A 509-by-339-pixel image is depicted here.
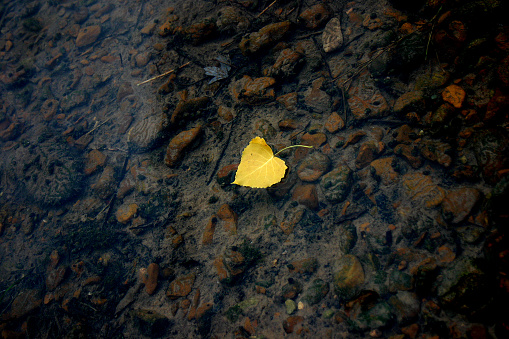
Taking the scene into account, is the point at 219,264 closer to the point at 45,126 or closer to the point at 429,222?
the point at 429,222

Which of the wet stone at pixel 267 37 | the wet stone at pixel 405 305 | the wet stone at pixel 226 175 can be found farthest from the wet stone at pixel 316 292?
the wet stone at pixel 267 37

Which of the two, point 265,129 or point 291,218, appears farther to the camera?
point 265,129

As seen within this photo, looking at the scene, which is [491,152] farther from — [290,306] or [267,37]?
[267,37]

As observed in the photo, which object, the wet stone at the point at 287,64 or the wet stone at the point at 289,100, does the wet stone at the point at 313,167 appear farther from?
the wet stone at the point at 287,64

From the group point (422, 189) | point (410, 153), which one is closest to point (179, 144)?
point (410, 153)

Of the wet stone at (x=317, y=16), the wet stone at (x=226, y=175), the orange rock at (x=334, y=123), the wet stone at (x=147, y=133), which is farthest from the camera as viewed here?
the wet stone at (x=147, y=133)

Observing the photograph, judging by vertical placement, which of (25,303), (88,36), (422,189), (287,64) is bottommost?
(25,303)

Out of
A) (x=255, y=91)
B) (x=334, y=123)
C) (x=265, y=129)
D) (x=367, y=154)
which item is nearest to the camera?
(x=367, y=154)
